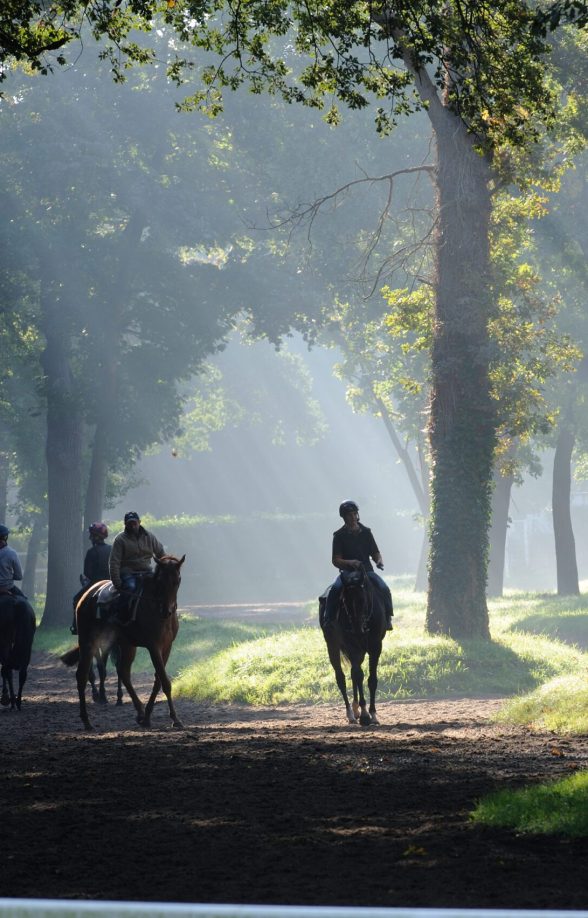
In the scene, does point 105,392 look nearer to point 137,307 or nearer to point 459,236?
point 137,307

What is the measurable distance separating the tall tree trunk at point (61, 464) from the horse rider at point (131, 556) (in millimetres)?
21522

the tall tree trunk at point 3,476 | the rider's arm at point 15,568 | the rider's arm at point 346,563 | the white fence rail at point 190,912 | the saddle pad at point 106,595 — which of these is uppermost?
the tall tree trunk at point 3,476

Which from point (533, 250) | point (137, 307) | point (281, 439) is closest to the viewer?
point (533, 250)

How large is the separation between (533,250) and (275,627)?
519 inches

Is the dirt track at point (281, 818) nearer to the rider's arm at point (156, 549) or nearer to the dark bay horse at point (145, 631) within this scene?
the dark bay horse at point (145, 631)

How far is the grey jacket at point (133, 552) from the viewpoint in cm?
1509

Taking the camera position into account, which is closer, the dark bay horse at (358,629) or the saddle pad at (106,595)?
the dark bay horse at (358,629)

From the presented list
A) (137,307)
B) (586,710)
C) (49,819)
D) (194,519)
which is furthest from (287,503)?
(49,819)

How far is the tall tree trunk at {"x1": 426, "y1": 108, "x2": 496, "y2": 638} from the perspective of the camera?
24047mm

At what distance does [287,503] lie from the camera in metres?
93.2

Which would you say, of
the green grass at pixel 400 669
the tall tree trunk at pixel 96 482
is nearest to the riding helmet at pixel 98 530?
the green grass at pixel 400 669

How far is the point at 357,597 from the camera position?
14.7 meters

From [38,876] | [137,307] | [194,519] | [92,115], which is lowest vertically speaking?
[38,876]

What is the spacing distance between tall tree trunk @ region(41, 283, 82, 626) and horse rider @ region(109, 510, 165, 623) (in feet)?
70.6
